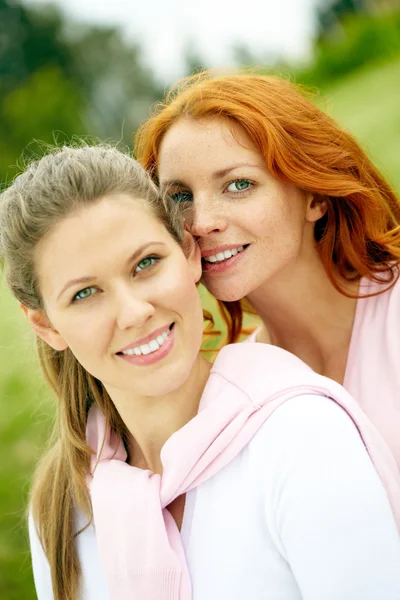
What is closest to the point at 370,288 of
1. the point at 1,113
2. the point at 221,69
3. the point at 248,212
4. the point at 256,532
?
the point at 248,212

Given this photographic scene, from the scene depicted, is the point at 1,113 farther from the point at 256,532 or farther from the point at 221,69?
the point at 256,532

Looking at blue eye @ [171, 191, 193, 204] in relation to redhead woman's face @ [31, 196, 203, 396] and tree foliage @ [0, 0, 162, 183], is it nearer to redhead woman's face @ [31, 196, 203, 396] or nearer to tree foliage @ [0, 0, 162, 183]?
redhead woman's face @ [31, 196, 203, 396]

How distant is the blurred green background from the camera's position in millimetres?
4113

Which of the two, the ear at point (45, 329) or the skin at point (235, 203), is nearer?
the ear at point (45, 329)

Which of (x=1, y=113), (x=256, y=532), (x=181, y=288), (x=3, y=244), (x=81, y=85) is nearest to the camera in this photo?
(x=256, y=532)

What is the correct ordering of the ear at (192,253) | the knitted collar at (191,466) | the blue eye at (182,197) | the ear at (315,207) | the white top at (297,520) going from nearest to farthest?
1. the white top at (297,520)
2. the knitted collar at (191,466)
3. the ear at (192,253)
4. the blue eye at (182,197)
5. the ear at (315,207)

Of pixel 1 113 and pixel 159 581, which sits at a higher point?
pixel 159 581

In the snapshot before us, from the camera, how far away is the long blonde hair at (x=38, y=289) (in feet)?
6.29

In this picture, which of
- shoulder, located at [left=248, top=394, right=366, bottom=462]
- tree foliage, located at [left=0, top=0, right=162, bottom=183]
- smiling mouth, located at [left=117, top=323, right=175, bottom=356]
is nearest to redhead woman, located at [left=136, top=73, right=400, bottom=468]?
smiling mouth, located at [left=117, top=323, right=175, bottom=356]

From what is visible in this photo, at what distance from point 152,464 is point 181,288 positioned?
1.78ft

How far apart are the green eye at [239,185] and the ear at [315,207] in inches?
12.9

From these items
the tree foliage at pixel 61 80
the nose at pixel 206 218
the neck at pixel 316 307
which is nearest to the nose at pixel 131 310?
the nose at pixel 206 218

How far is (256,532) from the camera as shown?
178 cm

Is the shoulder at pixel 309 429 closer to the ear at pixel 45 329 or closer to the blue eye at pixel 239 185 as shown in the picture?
the ear at pixel 45 329
